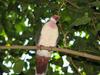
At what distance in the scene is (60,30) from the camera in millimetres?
4023

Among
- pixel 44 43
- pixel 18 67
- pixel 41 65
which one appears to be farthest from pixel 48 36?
pixel 18 67

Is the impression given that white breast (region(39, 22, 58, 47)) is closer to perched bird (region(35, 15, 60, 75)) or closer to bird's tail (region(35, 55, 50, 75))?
perched bird (region(35, 15, 60, 75))

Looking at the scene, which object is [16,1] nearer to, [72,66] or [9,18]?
[9,18]

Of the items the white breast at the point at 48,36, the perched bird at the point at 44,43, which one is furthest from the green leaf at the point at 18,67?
the white breast at the point at 48,36

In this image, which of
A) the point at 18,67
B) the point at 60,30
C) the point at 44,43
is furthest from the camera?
the point at 60,30

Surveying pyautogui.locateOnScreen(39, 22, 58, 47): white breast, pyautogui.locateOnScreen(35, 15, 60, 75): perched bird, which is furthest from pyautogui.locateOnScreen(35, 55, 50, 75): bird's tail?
pyautogui.locateOnScreen(39, 22, 58, 47): white breast

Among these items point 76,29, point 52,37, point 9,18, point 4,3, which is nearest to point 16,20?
point 9,18

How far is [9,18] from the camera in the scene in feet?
15.3

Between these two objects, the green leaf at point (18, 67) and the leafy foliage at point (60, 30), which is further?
the leafy foliage at point (60, 30)

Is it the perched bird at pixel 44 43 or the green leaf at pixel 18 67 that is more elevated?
the perched bird at pixel 44 43

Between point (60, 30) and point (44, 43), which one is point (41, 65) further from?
point (60, 30)

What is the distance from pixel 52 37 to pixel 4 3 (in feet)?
4.43

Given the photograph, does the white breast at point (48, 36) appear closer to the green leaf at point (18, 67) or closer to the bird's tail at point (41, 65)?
the bird's tail at point (41, 65)

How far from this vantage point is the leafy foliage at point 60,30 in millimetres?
3740
